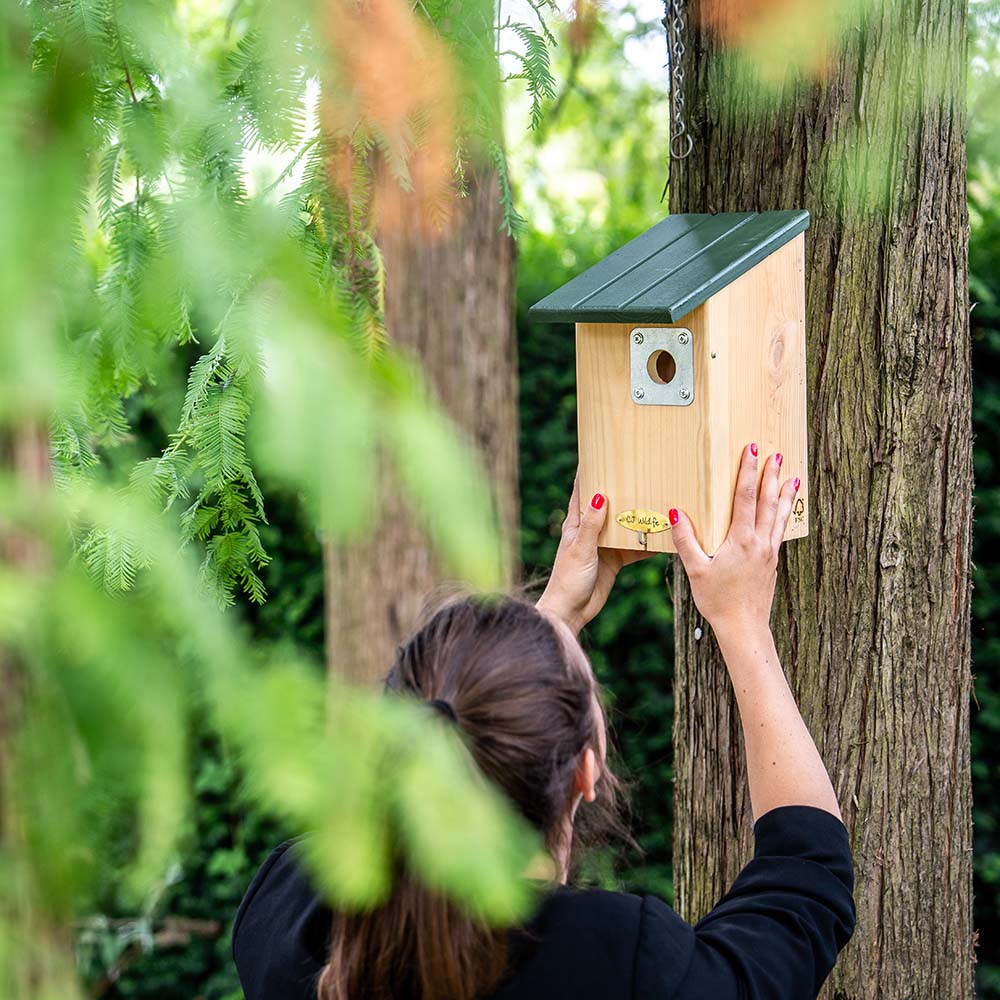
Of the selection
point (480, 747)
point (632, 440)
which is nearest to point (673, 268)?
point (632, 440)

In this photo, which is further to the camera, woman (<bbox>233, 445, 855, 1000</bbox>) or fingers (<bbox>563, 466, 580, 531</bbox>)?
fingers (<bbox>563, 466, 580, 531</bbox>)

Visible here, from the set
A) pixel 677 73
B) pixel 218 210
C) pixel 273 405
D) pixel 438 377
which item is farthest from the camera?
pixel 438 377

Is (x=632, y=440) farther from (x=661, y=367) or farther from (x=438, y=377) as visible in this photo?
(x=438, y=377)

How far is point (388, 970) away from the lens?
1.12m

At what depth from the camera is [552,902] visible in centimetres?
118

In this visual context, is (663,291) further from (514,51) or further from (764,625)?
(764,625)

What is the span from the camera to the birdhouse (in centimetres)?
166

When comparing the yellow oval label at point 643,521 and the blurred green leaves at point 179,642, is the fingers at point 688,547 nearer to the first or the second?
the yellow oval label at point 643,521

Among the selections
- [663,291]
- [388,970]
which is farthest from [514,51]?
[388,970]

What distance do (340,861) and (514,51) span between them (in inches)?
46.9

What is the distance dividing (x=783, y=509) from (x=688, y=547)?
185 mm

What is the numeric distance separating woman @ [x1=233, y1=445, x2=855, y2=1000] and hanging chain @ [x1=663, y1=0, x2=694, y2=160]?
94cm

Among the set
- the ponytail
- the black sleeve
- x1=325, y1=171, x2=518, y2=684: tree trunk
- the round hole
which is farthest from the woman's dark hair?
x1=325, y1=171, x2=518, y2=684: tree trunk

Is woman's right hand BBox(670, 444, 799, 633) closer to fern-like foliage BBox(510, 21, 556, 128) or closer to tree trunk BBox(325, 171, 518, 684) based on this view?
fern-like foliage BBox(510, 21, 556, 128)
